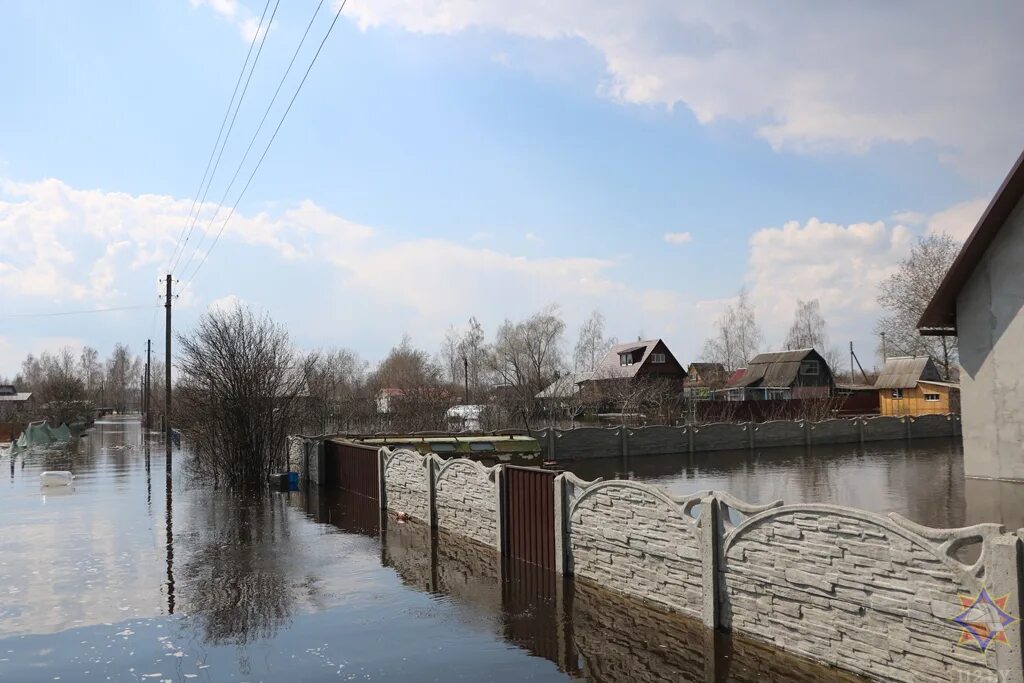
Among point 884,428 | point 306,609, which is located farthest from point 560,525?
point 884,428

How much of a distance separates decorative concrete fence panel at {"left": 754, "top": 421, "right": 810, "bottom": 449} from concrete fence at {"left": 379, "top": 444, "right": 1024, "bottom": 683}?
2757 cm

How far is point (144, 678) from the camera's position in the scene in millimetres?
7918

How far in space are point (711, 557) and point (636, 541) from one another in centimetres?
150

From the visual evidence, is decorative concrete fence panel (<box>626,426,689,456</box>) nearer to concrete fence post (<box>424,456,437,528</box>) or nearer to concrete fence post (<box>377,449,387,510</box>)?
concrete fence post (<box>377,449,387,510</box>)

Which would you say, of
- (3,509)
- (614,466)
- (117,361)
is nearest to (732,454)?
(614,466)

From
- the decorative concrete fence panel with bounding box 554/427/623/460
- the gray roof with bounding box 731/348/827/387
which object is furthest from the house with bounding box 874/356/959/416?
the decorative concrete fence panel with bounding box 554/427/623/460

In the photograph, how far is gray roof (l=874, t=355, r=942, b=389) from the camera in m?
57.0

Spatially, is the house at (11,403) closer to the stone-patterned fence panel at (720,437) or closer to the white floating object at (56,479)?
the white floating object at (56,479)

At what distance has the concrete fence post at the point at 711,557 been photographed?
8.72 m

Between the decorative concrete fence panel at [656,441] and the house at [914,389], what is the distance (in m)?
27.6

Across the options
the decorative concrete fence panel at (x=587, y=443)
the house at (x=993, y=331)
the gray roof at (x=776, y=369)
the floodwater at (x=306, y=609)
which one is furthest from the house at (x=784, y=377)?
the floodwater at (x=306, y=609)

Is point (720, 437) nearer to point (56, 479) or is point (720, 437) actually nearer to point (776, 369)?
point (56, 479)

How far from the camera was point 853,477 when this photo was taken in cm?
2612

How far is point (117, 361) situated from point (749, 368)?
464 feet
